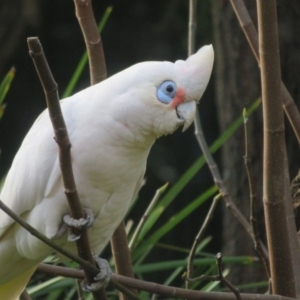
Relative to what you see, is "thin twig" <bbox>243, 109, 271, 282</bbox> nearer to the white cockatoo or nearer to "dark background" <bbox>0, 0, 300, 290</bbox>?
the white cockatoo

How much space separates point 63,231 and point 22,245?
0.47 feet

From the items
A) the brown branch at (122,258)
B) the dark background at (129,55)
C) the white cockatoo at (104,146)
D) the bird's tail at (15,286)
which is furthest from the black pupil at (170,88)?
the dark background at (129,55)

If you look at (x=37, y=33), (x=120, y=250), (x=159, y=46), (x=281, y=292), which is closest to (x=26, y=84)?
(x=37, y=33)

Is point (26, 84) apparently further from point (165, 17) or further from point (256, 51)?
point (256, 51)

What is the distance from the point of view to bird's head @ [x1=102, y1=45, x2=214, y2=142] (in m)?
1.34

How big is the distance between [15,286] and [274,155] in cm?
85

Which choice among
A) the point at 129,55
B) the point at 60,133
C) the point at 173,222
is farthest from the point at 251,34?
the point at 129,55

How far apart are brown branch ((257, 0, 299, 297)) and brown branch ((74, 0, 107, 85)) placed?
49 centimetres

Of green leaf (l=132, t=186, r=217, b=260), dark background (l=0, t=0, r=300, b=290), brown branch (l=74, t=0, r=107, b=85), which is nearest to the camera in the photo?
brown branch (l=74, t=0, r=107, b=85)

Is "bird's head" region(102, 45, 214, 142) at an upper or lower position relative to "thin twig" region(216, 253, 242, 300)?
upper

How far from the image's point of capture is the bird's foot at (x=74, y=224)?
1300 millimetres

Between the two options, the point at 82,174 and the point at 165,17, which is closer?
the point at 82,174

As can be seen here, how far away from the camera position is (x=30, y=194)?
153cm

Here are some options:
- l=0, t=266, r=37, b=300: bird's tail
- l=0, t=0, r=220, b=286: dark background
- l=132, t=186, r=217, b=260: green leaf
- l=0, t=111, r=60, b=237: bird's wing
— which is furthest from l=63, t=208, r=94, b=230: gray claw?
l=0, t=0, r=220, b=286: dark background
